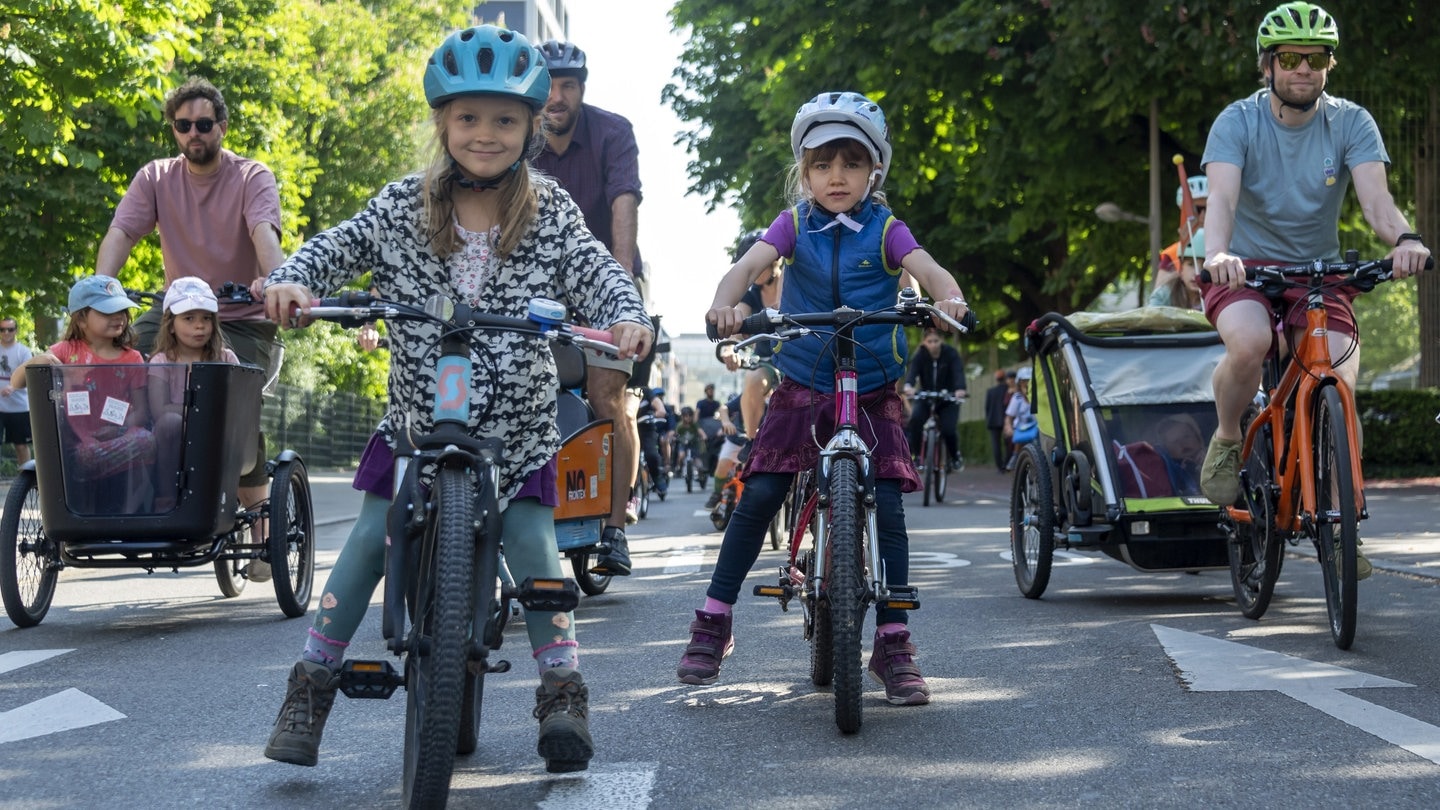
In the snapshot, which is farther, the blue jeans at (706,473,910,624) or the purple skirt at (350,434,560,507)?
the blue jeans at (706,473,910,624)

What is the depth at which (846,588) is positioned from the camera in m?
4.68

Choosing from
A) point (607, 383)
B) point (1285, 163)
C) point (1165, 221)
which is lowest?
point (607, 383)

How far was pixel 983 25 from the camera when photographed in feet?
69.5

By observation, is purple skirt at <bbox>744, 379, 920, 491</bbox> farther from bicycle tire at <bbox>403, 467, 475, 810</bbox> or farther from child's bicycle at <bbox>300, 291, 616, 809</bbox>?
bicycle tire at <bbox>403, 467, 475, 810</bbox>

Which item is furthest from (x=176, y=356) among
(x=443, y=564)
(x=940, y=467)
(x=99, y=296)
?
(x=940, y=467)

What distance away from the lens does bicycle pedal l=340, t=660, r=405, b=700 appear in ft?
12.3

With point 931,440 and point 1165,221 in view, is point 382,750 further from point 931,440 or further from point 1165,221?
point 1165,221

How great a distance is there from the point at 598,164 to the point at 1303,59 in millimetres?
3154

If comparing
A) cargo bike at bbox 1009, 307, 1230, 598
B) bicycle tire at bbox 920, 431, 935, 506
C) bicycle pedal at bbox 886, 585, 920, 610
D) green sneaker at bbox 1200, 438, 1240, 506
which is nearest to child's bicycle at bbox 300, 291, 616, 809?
bicycle pedal at bbox 886, 585, 920, 610

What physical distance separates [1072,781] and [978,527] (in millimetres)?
9789

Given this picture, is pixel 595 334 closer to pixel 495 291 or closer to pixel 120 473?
pixel 495 291

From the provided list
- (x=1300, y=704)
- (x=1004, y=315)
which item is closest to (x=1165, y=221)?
(x=1004, y=315)

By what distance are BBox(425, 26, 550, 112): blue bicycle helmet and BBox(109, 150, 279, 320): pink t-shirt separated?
401 cm

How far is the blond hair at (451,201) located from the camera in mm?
4305
